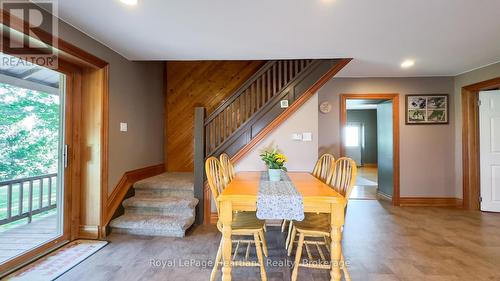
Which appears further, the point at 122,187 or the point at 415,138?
the point at 415,138

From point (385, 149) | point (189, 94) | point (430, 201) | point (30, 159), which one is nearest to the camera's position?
point (30, 159)

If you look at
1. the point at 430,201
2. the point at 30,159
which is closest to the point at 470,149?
the point at 430,201

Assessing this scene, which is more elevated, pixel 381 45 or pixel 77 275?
pixel 381 45

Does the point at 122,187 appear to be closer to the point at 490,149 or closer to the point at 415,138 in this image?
the point at 415,138

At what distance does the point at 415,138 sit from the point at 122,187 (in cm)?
493

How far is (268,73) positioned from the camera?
3619 millimetres

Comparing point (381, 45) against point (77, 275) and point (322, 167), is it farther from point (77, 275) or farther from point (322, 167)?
point (77, 275)

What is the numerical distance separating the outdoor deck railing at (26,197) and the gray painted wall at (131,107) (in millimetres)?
583

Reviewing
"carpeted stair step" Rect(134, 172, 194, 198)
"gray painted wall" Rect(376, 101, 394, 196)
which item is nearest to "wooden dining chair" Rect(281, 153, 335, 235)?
"carpeted stair step" Rect(134, 172, 194, 198)

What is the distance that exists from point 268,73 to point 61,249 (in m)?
3.29

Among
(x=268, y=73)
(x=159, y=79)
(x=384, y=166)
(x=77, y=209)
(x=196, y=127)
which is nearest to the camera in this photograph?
(x=77, y=209)

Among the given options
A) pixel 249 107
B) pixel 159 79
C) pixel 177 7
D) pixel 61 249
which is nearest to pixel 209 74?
pixel 159 79

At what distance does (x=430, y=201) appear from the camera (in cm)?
438

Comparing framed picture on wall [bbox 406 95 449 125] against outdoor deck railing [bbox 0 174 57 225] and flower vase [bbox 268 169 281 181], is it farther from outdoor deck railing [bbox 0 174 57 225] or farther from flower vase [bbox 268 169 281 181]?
outdoor deck railing [bbox 0 174 57 225]
